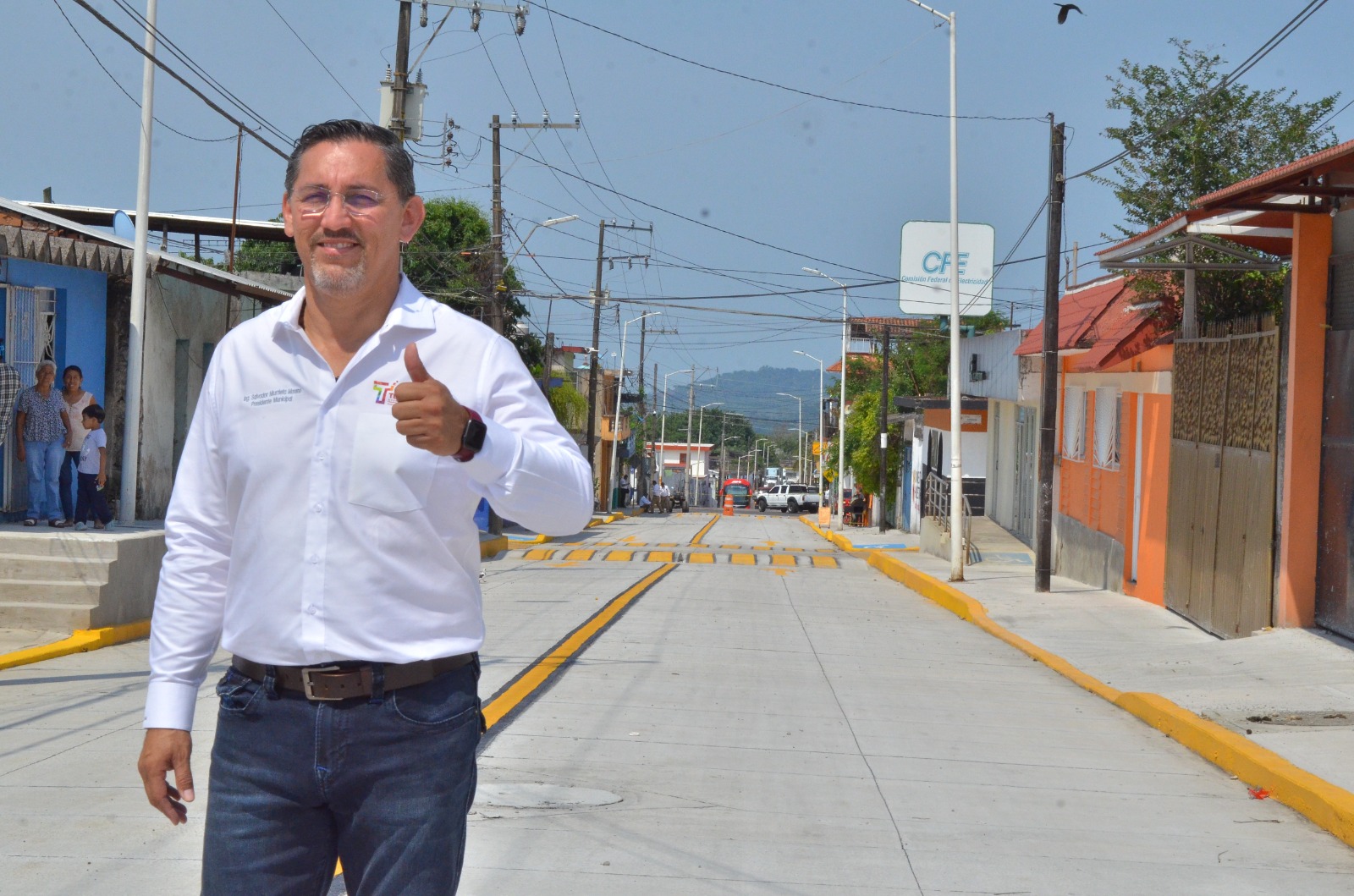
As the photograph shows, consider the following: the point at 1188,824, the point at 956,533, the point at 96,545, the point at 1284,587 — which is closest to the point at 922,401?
the point at 956,533

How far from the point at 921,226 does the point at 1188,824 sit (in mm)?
37689

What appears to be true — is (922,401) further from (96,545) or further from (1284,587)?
(96,545)

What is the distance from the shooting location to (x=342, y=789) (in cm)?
271

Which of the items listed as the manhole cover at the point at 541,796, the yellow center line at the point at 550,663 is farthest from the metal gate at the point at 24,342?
the manhole cover at the point at 541,796

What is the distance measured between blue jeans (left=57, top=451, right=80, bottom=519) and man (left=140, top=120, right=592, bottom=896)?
13037 mm

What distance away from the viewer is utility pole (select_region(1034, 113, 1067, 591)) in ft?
63.3

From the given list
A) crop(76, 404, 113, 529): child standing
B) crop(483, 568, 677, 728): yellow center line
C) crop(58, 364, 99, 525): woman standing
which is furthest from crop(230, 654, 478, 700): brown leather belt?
crop(58, 364, 99, 525): woman standing

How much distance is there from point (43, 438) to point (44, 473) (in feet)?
1.58

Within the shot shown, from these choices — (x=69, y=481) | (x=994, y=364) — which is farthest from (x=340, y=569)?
(x=994, y=364)

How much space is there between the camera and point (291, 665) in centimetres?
273

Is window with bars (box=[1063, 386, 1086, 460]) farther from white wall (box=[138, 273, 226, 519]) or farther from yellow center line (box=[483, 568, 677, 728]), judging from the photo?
white wall (box=[138, 273, 226, 519])

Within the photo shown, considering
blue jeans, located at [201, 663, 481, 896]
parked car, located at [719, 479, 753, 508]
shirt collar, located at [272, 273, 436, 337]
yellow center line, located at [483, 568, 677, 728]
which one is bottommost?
parked car, located at [719, 479, 753, 508]

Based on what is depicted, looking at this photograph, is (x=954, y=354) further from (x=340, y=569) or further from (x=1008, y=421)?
(x=340, y=569)

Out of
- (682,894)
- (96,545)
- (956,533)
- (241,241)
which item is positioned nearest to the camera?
(682,894)
